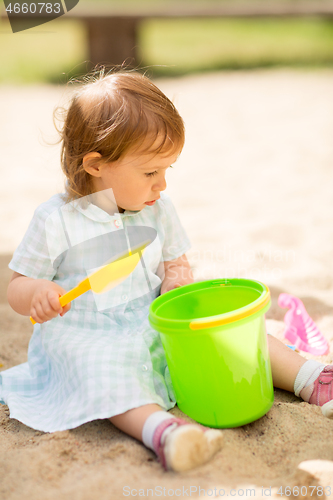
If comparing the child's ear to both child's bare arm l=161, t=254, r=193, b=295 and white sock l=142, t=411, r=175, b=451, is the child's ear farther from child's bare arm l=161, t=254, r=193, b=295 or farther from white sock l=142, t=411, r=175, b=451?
white sock l=142, t=411, r=175, b=451

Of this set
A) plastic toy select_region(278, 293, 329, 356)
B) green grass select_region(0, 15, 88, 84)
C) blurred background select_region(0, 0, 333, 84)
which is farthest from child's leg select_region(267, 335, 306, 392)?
green grass select_region(0, 15, 88, 84)

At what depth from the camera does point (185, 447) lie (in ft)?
2.60

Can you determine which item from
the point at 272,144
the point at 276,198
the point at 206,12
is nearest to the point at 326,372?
the point at 276,198

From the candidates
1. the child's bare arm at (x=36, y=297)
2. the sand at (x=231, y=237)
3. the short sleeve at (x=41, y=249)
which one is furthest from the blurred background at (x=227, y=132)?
the child's bare arm at (x=36, y=297)

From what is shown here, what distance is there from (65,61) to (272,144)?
4716 millimetres

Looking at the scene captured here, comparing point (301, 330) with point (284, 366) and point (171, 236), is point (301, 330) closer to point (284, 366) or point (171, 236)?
point (284, 366)

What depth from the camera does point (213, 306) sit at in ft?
3.66

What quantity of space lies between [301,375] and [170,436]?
0.38 m

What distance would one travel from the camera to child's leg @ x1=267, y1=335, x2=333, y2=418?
103 centimetres

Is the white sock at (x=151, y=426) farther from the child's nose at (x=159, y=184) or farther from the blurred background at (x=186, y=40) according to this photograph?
the blurred background at (x=186, y=40)

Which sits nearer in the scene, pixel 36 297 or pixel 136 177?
pixel 36 297

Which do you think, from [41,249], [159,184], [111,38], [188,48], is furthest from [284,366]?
[188,48]

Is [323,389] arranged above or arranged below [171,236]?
below

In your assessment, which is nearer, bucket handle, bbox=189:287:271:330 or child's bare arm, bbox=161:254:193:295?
bucket handle, bbox=189:287:271:330
